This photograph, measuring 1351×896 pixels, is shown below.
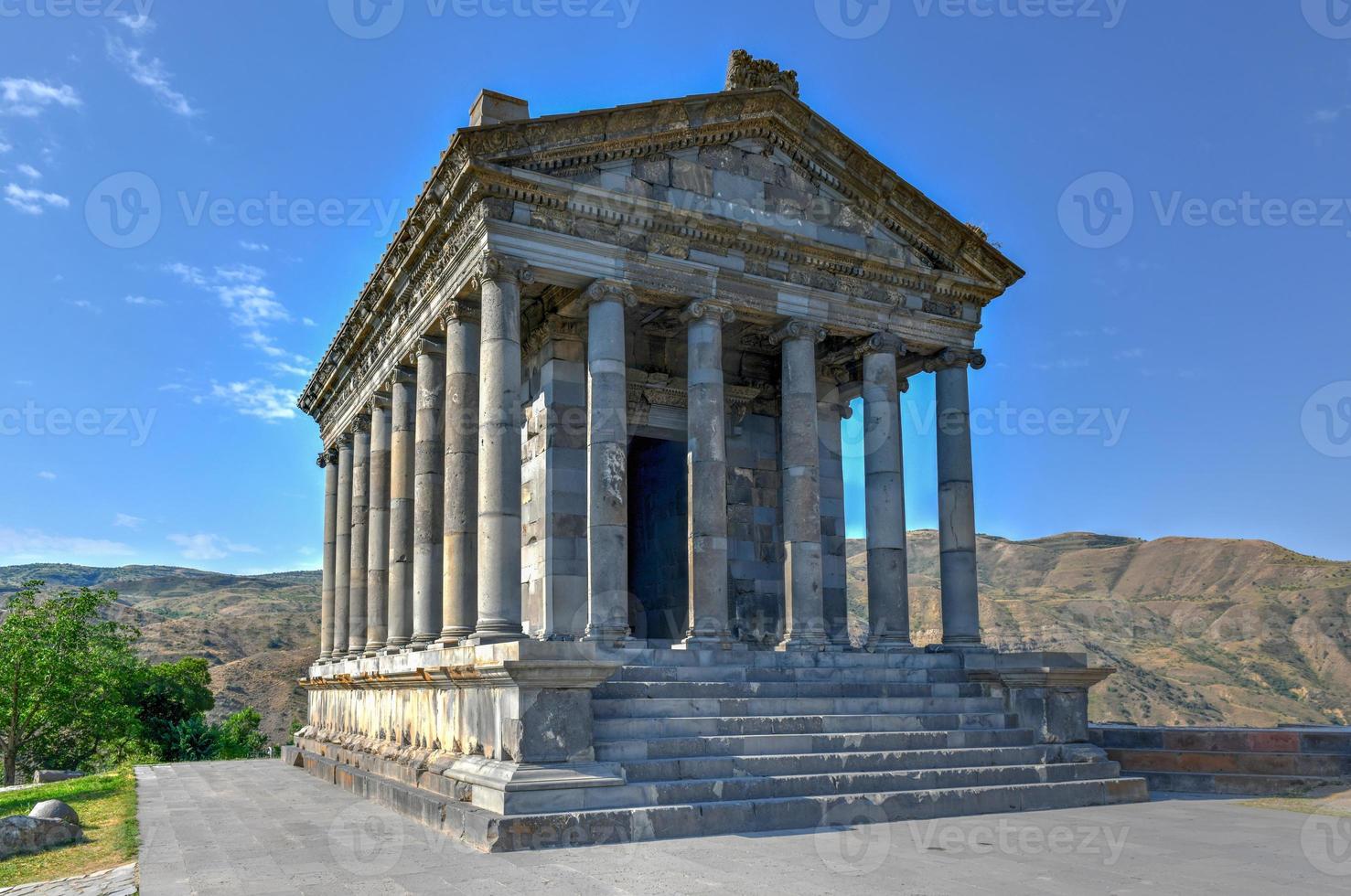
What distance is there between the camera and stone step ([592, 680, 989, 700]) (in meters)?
14.2

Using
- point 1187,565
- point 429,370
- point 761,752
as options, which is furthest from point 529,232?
point 1187,565

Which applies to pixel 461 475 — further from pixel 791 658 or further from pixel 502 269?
pixel 791 658

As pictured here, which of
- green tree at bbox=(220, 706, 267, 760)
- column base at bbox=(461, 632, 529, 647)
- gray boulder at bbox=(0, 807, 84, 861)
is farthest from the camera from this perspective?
green tree at bbox=(220, 706, 267, 760)

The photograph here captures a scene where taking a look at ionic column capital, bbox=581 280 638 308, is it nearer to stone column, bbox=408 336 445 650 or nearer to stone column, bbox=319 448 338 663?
stone column, bbox=408 336 445 650

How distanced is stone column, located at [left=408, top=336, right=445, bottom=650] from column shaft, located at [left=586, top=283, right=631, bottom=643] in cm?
362

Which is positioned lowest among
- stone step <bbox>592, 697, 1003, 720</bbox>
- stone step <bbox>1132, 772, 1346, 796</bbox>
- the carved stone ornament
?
stone step <bbox>1132, 772, 1346, 796</bbox>

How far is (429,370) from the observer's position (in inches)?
770

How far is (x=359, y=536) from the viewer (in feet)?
81.7

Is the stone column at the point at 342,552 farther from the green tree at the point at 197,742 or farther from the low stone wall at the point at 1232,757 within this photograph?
the low stone wall at the point at 1232,757

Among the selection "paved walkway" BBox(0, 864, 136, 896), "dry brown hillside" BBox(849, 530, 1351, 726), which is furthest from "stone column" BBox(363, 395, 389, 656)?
"dry brown hillside" BBox(849, 530, 1351, 726)

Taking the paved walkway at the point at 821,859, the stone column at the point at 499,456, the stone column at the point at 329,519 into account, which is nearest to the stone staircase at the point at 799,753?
the paved walkway at the point at 821,859

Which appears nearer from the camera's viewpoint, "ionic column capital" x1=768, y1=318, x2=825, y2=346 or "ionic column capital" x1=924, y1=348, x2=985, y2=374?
"ionic column capital" x1=768, y1=318, x2=825, y2=346

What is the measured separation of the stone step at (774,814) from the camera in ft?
35.7

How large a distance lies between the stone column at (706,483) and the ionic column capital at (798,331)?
135cm
